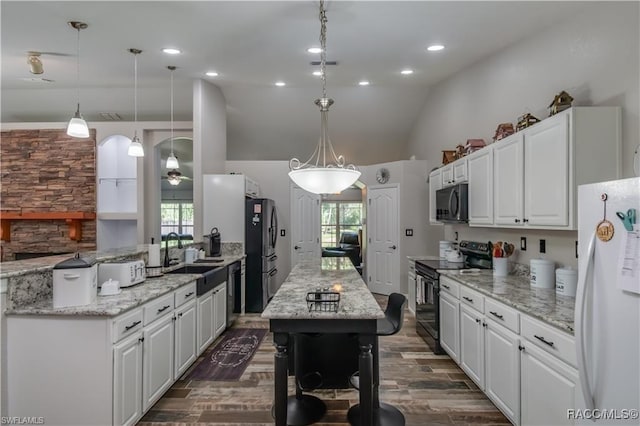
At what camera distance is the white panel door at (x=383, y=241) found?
20.6 feet

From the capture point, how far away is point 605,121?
231 centimetres

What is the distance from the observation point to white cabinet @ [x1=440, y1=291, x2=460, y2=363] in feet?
10.4

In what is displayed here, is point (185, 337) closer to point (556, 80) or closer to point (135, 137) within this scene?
point (135, 137)

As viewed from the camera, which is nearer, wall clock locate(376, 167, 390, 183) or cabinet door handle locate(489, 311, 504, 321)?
cabinet door handle locate(489, 311, 504, 321)

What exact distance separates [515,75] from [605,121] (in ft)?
4.84

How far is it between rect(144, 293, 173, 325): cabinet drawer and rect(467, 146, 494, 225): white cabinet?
9.88 feet

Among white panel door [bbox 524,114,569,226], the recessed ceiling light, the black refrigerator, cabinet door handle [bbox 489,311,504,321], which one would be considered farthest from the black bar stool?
the recessed ceiling light

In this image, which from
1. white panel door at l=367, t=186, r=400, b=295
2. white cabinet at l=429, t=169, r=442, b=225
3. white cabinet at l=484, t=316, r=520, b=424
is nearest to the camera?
white cabinet at l=484, t=316, r=520, b=424

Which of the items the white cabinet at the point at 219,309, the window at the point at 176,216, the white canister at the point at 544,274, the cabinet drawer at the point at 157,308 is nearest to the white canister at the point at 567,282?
the white canister at the point at 544,274

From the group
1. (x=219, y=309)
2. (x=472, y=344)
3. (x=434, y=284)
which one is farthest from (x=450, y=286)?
(x=219, y=309)

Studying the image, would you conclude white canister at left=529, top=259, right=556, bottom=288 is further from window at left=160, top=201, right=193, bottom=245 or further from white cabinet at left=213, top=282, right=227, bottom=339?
window at left=160, top=201, right=193, bottom=245

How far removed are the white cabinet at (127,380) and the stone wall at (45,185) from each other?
4311 mm

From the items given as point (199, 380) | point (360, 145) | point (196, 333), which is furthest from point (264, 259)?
point (360, 145)

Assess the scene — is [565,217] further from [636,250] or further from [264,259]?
[264,259]
